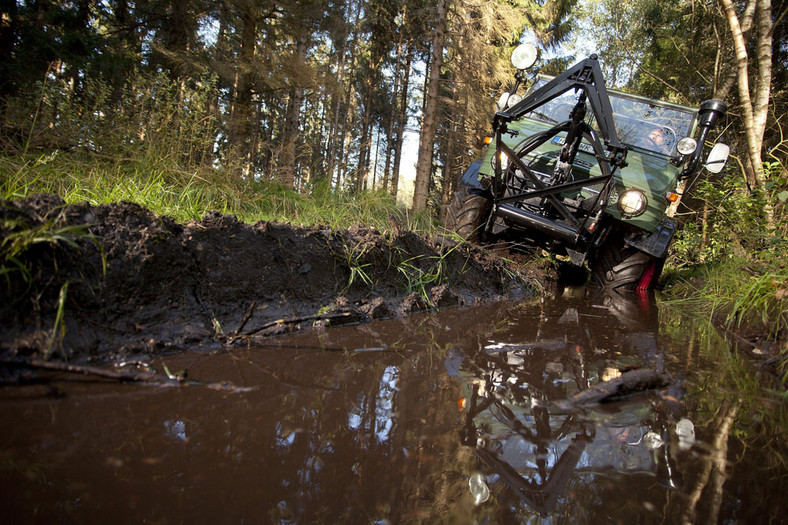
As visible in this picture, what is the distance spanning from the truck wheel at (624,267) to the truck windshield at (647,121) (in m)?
1.30

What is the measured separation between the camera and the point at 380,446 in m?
1.22

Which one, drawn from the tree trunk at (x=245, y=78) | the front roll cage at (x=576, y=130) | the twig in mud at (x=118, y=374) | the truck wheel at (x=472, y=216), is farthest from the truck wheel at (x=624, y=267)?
the tree trunk at (x=245, y=78)

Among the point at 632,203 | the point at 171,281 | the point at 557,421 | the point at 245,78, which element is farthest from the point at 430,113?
the point at 557,421

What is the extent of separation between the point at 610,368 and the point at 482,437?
3.38ft

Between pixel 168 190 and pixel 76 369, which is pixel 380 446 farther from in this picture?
pixel 168 190

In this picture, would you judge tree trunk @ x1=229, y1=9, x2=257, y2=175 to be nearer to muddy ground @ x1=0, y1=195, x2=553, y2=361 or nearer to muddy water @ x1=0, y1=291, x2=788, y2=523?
muddy ground @ x1=0, y1=195, x2=553, y2=361

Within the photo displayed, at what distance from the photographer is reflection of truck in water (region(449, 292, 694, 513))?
114 cm

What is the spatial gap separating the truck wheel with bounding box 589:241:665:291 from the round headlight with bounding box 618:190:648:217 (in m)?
0.85

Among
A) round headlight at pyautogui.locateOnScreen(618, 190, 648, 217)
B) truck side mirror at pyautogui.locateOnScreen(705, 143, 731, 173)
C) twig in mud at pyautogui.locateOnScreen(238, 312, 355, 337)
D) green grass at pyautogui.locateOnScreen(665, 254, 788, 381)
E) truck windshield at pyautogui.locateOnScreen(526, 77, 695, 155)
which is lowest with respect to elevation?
twig in mud at pyautogui.locateOnScreen(238, 312, 355, 337)

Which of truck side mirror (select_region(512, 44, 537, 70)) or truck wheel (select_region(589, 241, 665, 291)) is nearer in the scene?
truck side mirror (select_region(512, 44, 537, 70))

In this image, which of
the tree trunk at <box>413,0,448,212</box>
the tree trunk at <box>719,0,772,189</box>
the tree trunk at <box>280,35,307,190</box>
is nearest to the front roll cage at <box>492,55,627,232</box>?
the tree trunk at <box>280,35,307,190</box>

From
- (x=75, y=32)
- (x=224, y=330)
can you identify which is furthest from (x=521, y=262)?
(x=75, y=32)

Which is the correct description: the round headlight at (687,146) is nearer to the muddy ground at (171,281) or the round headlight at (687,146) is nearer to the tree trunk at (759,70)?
the tree trunk at (759,70)

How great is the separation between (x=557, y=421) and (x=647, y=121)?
16.4 ft
